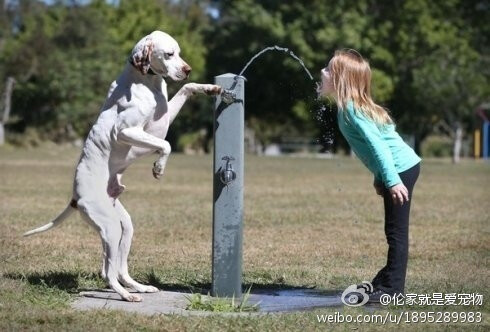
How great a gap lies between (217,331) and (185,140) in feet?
181

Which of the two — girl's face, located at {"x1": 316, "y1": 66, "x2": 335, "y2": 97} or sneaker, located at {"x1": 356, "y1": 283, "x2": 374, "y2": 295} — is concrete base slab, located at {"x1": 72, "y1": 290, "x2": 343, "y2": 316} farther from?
girl's face, located at {"x1": 316, "y1": 66, "x2": 335, "y2": 97}

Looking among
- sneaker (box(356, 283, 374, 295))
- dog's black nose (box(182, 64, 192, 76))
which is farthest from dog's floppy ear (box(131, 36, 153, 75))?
sneaker (box(356, 283, 374, 295))

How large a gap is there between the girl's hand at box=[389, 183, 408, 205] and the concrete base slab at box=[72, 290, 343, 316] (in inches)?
34.8

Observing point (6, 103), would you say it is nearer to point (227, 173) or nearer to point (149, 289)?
point (149, 289)

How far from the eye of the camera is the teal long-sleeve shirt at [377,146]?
7.02 m

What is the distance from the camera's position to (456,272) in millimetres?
9047

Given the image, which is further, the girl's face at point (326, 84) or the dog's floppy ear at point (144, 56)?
the girl's face at point (326, 84)

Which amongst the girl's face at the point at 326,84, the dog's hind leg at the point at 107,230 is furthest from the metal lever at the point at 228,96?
the dog's hind leg at the point at 107,230

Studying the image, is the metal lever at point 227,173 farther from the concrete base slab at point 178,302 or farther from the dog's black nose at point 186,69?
the concrete base slab at point 178,302

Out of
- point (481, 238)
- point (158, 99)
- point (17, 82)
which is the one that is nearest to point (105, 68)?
point (17, 82)

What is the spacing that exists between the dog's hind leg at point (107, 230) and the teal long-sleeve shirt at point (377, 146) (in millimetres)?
1904

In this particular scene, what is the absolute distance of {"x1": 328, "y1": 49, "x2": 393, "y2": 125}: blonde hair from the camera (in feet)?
23.5

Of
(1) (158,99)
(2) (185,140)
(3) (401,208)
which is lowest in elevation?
(2) (185,140)

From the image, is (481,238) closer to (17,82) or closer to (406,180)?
(406,180)
